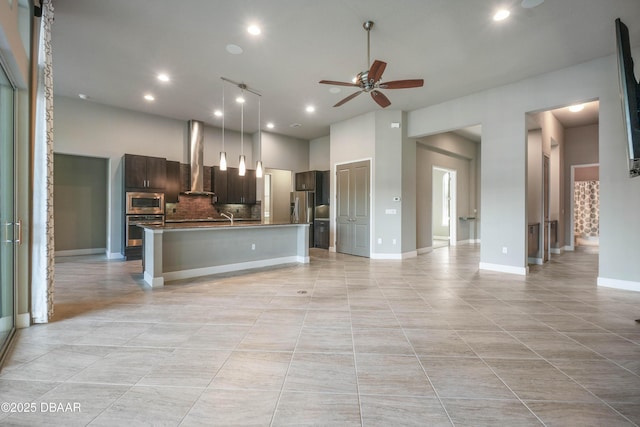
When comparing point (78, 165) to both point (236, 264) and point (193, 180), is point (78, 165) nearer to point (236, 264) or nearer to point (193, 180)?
point (193, 180)

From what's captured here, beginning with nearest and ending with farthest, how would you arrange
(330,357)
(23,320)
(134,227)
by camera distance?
1. (330,357)
2. (23,320)
3. (134,227)

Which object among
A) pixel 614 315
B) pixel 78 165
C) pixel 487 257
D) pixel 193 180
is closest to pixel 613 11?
pixel 614 315

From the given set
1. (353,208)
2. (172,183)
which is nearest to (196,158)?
(172,183)

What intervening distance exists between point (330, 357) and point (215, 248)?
11.2ft

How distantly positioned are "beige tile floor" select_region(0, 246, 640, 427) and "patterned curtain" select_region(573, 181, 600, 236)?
306 inches

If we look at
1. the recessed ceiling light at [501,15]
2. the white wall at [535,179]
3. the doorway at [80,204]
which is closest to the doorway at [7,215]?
the doorway at [80,204]

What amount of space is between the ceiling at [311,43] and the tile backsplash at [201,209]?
2.67m

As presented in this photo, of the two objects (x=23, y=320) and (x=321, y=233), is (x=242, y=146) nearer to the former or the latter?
(x=321, y=233)

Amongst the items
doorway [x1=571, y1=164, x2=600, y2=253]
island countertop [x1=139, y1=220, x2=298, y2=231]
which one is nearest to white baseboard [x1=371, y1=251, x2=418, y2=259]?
island countertop [x1=139, y1=220, x2=298, y2=231]

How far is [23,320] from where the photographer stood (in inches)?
108

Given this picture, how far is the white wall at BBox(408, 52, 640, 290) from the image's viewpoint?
413 centimetres

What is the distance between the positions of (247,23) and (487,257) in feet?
18.2

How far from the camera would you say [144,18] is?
346cm

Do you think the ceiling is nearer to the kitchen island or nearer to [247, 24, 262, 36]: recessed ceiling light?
[247, 24, 262, 36]: recessed ceiling light
